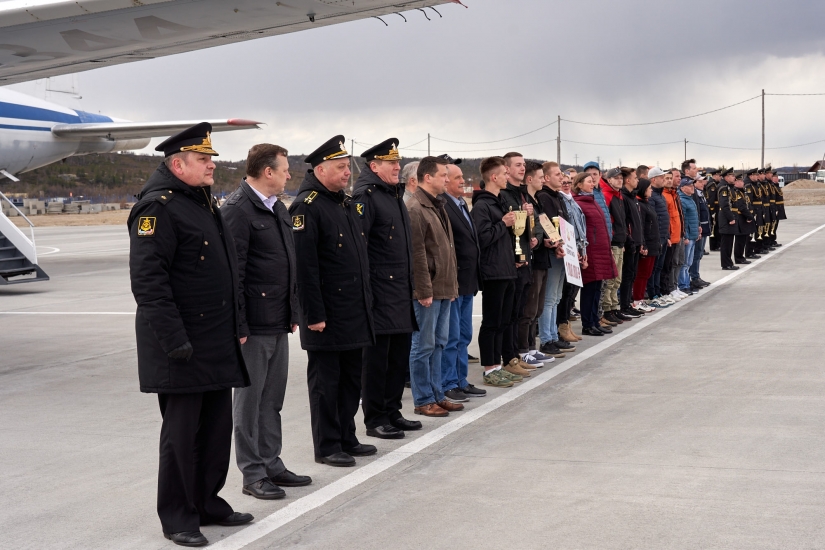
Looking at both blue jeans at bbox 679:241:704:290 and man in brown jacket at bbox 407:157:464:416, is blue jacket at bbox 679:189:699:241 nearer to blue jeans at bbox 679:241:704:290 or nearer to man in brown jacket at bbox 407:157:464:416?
blue jeans at bbox 679:241:704:290

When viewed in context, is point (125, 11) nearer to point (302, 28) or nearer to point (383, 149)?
point (302, 28)

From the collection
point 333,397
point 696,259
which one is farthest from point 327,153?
point 696,259

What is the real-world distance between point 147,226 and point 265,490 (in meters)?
1.80

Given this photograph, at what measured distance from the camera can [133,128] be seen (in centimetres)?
Result: 2728

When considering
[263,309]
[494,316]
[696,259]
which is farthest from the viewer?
[696,259]

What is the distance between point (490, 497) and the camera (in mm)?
5262

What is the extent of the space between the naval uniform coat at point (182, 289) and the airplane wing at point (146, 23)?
6486mm

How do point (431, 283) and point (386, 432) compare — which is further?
point (431, 283)

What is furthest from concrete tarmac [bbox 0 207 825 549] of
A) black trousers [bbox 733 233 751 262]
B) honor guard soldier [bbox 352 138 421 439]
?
black trousers [bbox 733 233 751 262]

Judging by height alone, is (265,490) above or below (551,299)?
below

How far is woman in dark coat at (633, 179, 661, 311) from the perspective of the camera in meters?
13.0

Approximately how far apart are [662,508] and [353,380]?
2.27 m

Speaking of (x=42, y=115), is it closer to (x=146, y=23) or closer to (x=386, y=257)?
(x=146, y=23)

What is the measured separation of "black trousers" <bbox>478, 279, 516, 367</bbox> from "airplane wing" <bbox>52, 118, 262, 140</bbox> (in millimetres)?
18987
